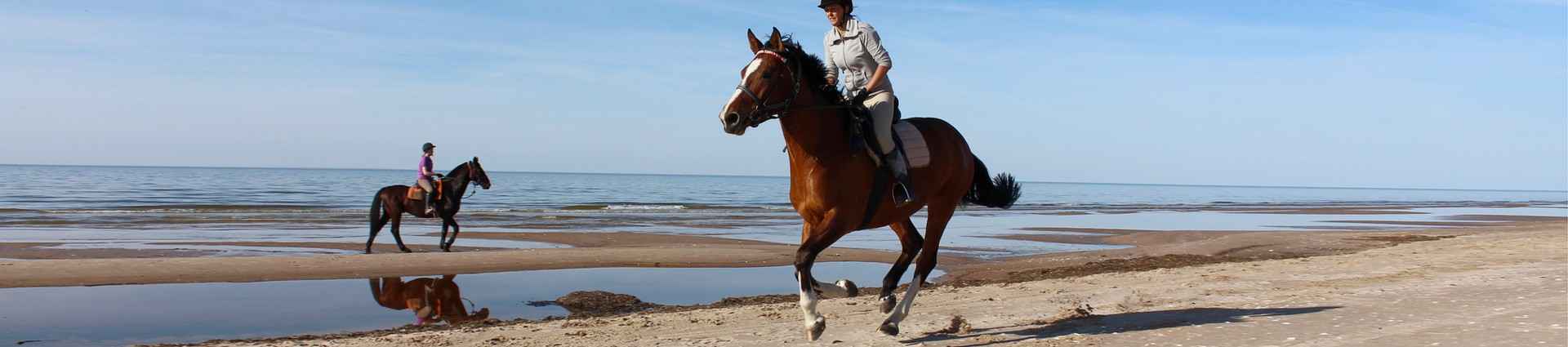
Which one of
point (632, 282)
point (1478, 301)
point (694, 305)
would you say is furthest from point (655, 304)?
point (1478, 301)

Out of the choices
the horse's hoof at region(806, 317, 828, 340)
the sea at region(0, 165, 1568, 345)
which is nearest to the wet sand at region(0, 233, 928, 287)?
the sea at region(0, 165, 1568, 345)

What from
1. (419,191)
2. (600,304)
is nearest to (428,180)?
(419,191)

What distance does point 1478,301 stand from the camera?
832cm

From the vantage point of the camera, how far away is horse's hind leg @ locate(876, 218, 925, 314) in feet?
23.7

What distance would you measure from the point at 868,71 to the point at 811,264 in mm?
1340

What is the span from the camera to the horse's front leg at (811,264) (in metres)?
6.39

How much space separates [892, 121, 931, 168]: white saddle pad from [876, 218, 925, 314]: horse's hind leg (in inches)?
22.1

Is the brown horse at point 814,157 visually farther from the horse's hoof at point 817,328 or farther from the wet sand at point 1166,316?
the wet sand at point 1166,316

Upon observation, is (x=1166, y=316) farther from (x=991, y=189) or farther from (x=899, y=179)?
(x=899, y=179)

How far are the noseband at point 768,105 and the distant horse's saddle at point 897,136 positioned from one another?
506 mm

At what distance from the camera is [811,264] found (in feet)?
21.2

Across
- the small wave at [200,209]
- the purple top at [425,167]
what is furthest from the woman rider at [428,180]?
the small wave at [200,209]

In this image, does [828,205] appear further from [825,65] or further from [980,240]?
[980,240]

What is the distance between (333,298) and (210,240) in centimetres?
1106
